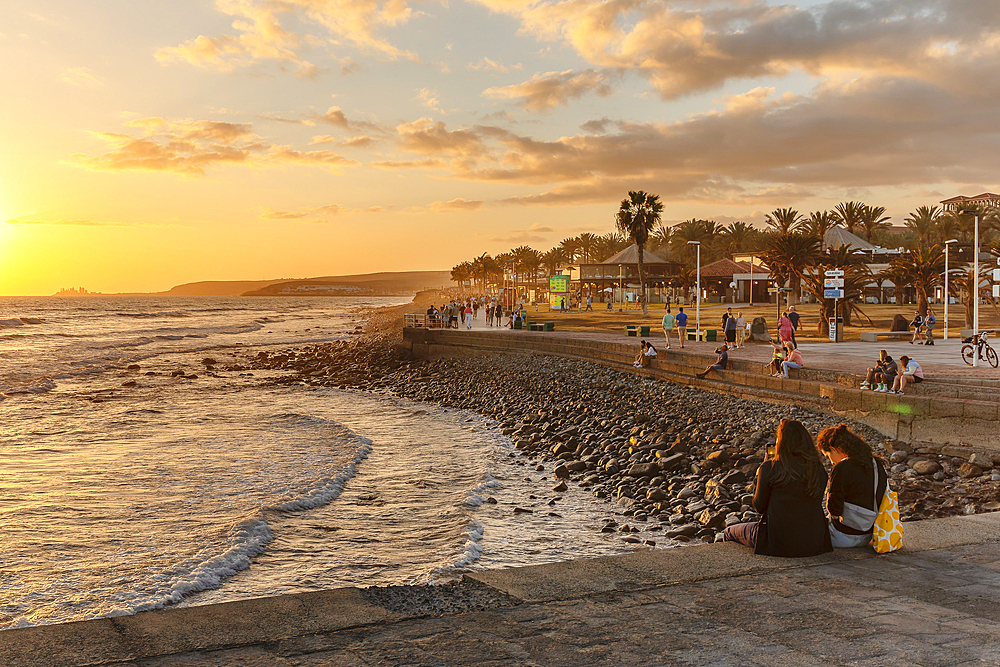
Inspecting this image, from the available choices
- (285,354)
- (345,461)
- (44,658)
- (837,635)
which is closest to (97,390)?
(285,354)

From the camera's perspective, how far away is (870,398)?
1383 cm

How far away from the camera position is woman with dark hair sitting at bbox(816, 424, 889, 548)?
17.6ft

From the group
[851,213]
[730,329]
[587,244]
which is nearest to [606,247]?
[587,244]

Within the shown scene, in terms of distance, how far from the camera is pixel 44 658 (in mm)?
3600

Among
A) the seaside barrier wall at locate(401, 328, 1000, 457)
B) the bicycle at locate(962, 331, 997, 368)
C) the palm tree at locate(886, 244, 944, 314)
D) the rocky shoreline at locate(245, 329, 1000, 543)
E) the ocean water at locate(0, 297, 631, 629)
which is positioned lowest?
the ocean water at locate(0, 297, 631, 629)

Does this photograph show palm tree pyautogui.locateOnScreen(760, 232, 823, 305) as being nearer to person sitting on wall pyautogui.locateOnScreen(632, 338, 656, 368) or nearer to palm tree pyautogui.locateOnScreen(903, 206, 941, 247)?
person sitting on wall pyautogui.locateOnScreen(632, 338, 656, 368)

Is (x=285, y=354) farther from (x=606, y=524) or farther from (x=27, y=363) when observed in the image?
(x=606, y=524)

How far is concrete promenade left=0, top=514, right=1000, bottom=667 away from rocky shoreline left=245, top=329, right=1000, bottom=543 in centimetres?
439

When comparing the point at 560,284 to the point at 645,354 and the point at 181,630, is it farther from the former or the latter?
the point at 181,630

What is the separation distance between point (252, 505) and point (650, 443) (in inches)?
316

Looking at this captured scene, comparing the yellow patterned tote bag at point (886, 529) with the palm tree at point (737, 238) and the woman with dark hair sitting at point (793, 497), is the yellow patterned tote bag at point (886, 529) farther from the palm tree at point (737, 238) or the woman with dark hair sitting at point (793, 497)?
the palm tree at point (737, 238)

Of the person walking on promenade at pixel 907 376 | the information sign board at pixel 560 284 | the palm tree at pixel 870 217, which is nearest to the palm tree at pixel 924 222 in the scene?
the palm tree at pixel 870 217

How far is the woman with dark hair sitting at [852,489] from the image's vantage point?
535 centimetres

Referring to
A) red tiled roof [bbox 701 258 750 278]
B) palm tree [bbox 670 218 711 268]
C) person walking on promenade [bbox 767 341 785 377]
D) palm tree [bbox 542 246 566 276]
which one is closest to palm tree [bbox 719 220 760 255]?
palm tree [bbox 670 218 711 268]
